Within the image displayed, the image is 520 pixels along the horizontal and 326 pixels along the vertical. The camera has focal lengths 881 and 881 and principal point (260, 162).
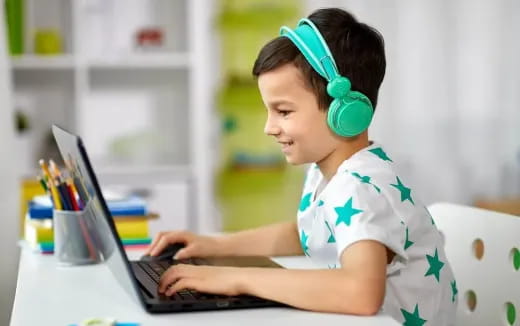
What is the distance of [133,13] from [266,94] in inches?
113

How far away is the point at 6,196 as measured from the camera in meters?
2.10

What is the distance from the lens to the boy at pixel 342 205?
3.25 feet

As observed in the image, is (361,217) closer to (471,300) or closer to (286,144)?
(286,144)

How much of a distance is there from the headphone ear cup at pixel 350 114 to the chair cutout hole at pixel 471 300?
371mm

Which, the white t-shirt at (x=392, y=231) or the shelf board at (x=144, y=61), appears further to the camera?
the shelf board at (x=144, y=61)

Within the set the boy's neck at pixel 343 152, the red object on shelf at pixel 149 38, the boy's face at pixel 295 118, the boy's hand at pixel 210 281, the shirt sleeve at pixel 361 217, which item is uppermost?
the red object on shelf at pixel 149 38

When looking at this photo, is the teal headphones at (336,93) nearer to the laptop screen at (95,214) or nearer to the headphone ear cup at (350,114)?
the headphone ear cup at (350,114)

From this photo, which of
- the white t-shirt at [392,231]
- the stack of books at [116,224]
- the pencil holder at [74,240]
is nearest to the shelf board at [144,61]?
the stack of books at [116,224]

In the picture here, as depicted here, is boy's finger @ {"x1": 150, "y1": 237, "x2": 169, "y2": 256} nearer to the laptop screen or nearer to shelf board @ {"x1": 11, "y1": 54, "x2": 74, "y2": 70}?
the laptop screen

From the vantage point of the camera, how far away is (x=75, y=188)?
1.38m

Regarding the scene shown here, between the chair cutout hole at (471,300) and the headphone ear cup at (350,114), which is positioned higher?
the headphone ear cup at (350,114)

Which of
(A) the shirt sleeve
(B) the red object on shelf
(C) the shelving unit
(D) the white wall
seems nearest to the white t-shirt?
(A) the shirt sleeve

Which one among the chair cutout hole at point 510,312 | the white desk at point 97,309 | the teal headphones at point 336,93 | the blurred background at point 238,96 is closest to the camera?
the white desk at point 97,309

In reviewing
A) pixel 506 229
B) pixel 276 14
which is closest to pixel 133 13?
pixel 276 14
